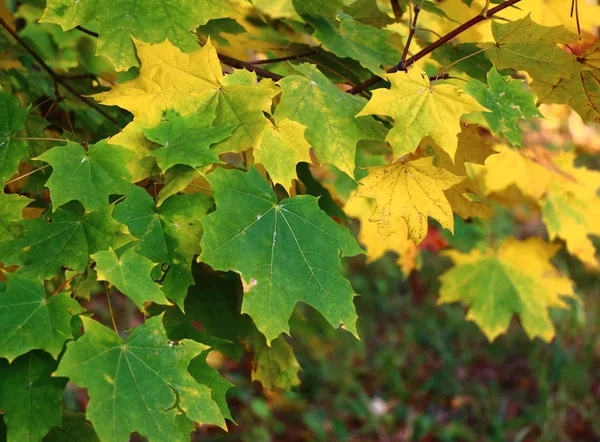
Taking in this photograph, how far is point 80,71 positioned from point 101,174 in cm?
93

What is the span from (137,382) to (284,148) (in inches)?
21.1

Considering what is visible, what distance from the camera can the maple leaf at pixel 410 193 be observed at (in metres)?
1.37

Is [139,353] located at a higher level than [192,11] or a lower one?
lower

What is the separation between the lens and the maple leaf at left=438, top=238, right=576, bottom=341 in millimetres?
2879

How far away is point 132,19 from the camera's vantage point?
1.34m

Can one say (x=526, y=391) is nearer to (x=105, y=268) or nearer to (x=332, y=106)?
(x=332, y=106)

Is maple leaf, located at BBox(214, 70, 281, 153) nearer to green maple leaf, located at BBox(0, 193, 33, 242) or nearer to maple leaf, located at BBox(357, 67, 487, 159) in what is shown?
maple leaf, located at BBox(357, 67, 487, 159)

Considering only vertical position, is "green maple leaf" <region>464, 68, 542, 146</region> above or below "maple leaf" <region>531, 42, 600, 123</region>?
above

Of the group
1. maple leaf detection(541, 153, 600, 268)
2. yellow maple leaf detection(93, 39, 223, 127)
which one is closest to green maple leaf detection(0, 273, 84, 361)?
yellow maple leaf detection(93, 39, 223, 127)

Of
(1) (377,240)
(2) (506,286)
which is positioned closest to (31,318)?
(1) (377,240)

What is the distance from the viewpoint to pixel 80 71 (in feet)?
6.73

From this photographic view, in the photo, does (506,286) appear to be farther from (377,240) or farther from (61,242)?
(61,242)

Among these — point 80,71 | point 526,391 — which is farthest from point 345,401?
point 80,71

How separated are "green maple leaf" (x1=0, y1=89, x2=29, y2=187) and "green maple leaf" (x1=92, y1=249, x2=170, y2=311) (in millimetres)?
322
